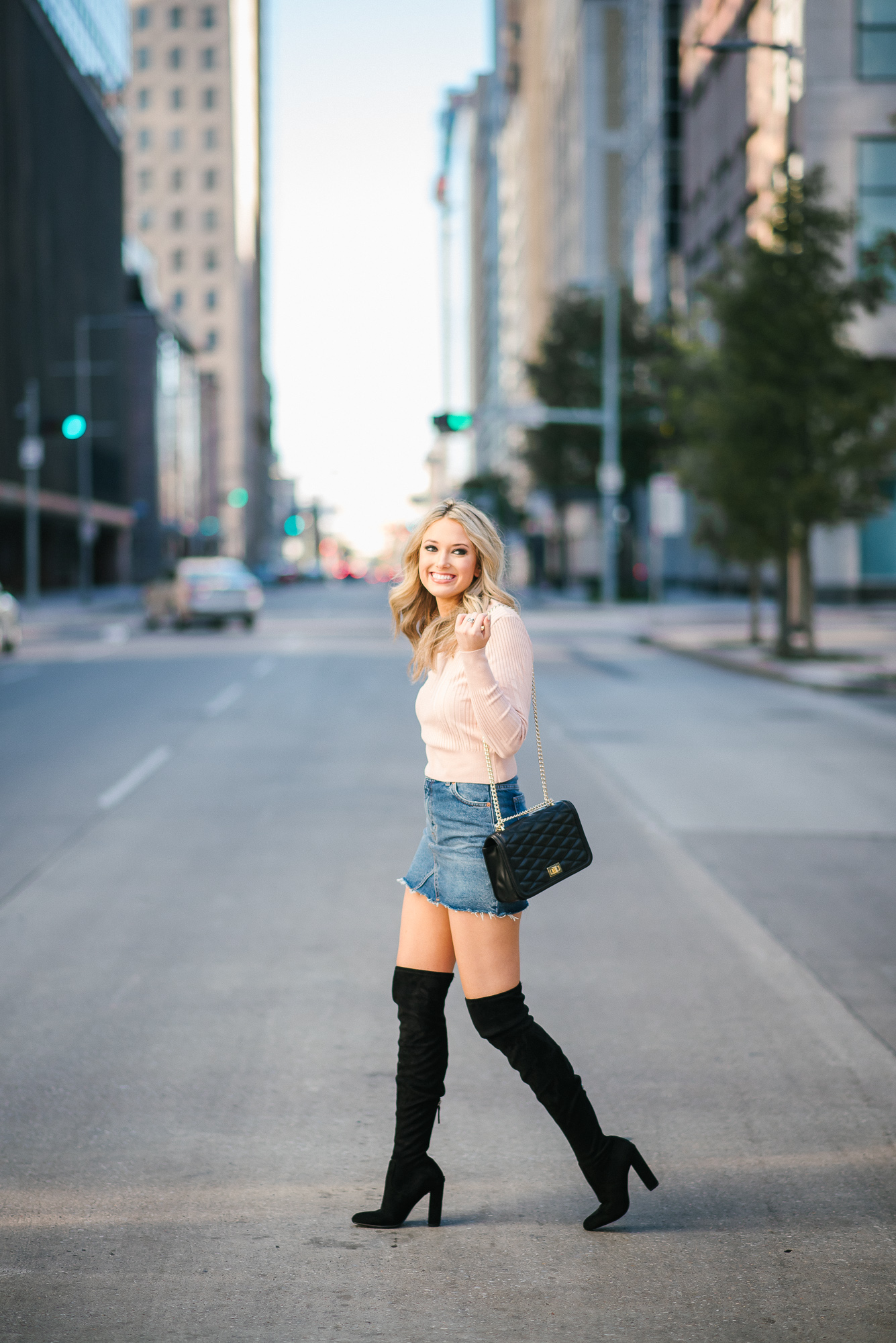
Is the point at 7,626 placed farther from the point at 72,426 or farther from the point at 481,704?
the point at 481,704

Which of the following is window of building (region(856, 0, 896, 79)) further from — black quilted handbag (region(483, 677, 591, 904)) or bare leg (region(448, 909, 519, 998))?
bare leg (region(448, 909, 519, 998))

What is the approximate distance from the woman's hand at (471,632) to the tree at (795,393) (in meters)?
22.1

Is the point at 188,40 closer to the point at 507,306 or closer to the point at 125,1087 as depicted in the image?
the point at 507,306

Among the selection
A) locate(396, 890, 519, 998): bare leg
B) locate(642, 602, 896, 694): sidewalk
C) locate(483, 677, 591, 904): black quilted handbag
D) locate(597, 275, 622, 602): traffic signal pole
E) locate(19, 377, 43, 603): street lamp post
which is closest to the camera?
locate(483, 677, 591, 904): black quilted handbag

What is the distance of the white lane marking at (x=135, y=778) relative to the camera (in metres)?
11.3

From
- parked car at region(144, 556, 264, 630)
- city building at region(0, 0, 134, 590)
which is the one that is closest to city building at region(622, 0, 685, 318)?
city building at region(0, 0, 134, 590)

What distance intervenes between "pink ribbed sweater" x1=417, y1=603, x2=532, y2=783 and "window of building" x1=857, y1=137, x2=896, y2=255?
4081 centimetres

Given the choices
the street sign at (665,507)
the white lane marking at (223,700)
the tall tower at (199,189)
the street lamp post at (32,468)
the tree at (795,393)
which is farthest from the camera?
the tall tower at (199,189)

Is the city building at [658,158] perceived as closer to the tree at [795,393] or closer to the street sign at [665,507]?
the street sign at [665,507]

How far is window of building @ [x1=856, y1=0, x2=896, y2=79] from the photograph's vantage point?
4094 cm

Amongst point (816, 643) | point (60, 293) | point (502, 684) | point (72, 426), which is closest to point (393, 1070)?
point (502, 684)

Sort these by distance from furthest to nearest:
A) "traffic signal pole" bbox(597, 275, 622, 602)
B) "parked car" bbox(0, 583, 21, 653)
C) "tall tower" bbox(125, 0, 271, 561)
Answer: "tall tower" bbox(125, 0, 271, 561), "traffic signal pole" bbox(597, 275, 622, 602), "parked car" bbox(0, 583, 21, 653)

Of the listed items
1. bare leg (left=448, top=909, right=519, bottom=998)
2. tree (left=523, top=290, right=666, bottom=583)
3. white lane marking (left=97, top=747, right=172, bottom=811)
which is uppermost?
tree (left=523, top=290, right=666, bottom=583)

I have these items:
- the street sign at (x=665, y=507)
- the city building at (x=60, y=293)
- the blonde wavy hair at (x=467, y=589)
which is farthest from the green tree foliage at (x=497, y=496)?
the blonde wavy hair at (x=467, y=589)
